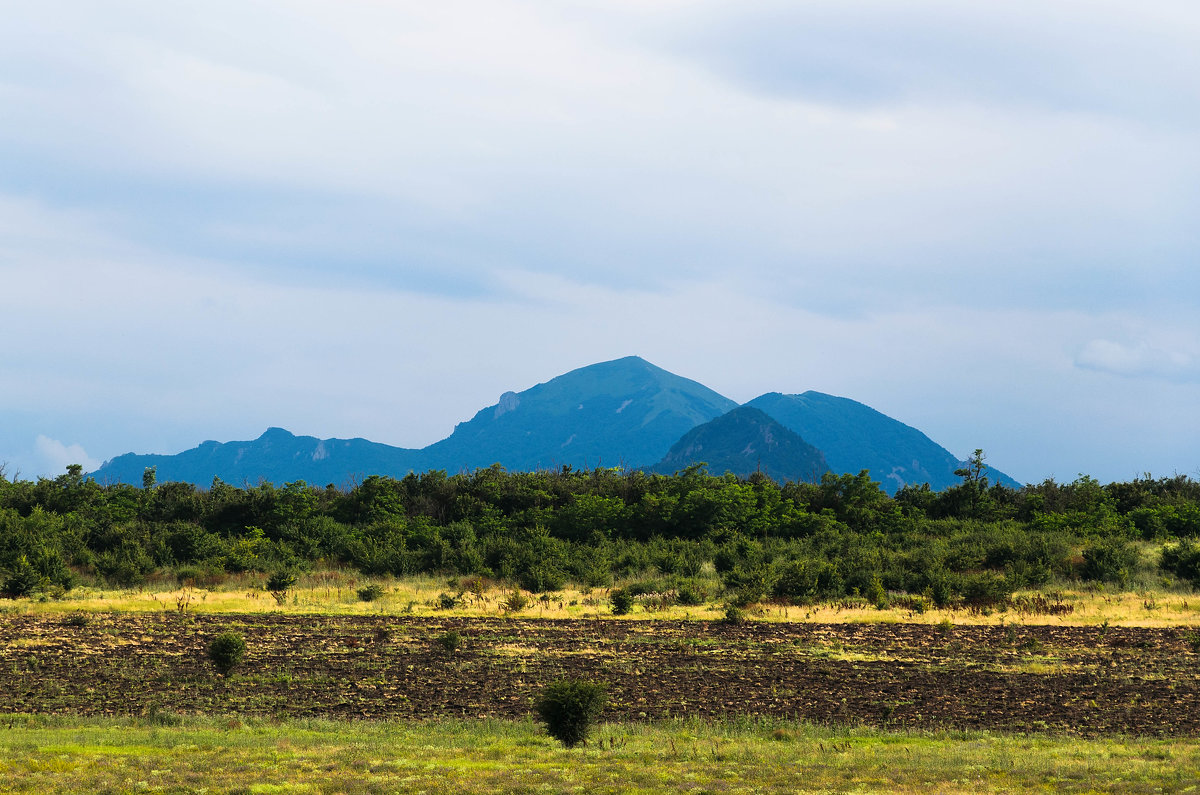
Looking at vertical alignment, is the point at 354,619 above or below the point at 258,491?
below

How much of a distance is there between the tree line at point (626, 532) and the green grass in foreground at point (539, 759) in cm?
2420

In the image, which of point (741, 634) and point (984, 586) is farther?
point (984, 586)

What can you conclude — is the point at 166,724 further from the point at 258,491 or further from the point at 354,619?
the point at 258,491

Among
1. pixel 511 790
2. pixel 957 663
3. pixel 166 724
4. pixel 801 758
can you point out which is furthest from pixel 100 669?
pixel 957 663

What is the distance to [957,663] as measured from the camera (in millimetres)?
25797

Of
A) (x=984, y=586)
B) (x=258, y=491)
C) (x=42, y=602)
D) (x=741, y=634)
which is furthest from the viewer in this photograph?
(x=258, y=491)

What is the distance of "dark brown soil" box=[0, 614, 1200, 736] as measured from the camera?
63.4 ft

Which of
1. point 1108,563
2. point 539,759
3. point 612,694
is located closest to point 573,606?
point 612,694

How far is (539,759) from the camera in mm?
14547

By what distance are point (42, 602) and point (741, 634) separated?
2789cm

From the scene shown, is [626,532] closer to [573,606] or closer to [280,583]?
[573,606]

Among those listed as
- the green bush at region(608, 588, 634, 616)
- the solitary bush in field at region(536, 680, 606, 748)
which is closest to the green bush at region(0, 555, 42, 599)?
the green bush at region(608, 588, 634, 616)

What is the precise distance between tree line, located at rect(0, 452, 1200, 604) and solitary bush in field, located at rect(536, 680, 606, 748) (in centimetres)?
2488

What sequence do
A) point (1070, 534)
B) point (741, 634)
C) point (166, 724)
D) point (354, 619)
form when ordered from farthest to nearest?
1. point (1070, 534)
2. point (354, 619)
3. point (741, 634)
4. point (166, 724)
